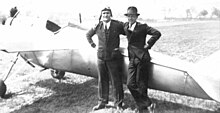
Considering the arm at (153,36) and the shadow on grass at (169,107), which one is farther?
the shadow on grass at (169,107)

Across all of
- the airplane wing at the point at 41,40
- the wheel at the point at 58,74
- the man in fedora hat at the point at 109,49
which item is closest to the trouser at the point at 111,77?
the man in fedora hat at the point at 109,49

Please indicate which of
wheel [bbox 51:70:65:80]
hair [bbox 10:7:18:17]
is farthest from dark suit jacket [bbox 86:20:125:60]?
hair [bbox 10:7:18:17]

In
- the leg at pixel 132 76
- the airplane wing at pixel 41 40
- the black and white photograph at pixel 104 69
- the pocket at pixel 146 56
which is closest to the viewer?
the black and white photograph at pixel 104 69

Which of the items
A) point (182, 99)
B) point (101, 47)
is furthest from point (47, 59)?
point (182, 99)

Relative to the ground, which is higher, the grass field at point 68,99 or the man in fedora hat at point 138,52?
the man in fedora hat at point 138,52

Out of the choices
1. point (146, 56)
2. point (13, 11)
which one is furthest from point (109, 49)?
point (13, 11)

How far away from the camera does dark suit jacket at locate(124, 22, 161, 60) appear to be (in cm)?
496

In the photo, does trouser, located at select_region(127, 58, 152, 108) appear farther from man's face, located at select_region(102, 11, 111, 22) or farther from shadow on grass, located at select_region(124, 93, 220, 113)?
man's face, located at select_region(102, 11, 111, 22)

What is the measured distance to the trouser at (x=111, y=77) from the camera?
5308 mm

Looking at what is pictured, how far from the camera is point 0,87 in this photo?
Result: 645 centimetres

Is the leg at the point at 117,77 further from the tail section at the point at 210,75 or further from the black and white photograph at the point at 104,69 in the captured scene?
the tail section at the point at 210,75

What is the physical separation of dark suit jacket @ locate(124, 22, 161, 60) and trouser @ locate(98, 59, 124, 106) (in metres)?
0.41

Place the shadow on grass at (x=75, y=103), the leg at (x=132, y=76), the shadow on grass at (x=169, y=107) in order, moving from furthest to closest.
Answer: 1. the shadow on grass at (x=75, y=103)
2. the shadow on grass at (x=169, y=107)
3. the leg at (x=132, y=76)

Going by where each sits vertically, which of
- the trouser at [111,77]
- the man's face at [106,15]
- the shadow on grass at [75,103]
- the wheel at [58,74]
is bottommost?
the shadow on grass at [75,103]
